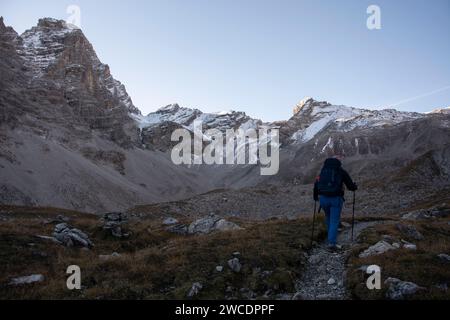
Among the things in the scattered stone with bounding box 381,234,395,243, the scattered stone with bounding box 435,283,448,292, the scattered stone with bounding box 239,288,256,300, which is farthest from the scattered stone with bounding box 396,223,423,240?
the scattered stone with bounding box 239,288,256,300

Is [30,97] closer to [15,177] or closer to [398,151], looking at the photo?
[15,177]

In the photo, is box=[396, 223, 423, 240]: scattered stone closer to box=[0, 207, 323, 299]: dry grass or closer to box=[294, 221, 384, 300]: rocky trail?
box=[294, 221, 384, 300]: rocky trail

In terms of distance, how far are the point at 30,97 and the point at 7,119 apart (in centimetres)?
4032

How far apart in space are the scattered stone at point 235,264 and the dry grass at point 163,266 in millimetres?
170

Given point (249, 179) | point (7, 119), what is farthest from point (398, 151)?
point (7, 119)

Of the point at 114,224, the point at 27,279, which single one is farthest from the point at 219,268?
the point at 114,224

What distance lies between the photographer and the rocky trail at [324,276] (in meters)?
10.2

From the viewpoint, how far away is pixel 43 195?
9638 cm

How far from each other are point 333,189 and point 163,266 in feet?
22.6

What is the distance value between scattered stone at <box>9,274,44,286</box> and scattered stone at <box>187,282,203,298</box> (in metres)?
5.08

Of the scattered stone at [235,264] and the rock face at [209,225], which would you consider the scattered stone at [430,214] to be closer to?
the rock face at [209,225]

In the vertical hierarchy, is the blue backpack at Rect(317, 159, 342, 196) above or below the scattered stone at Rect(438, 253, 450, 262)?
above

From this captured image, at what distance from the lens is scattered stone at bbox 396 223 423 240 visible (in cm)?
1698

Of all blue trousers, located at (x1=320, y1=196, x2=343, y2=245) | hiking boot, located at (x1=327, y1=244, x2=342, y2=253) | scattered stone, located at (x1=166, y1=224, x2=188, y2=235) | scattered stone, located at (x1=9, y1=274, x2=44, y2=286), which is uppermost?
blue trousers, located at (x1=320, y1=196, x2=343, y2=245)
